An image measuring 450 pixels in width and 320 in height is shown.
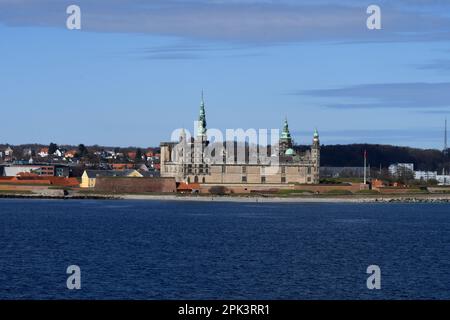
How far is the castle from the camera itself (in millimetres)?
109875

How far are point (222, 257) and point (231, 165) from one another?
72.3m

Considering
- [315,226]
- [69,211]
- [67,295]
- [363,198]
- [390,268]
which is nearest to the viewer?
[67,295]

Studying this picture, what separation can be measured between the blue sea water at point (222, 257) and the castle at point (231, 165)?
45812mm

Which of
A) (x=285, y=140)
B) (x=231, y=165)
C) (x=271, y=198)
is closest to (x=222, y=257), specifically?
(x=271, y=198)

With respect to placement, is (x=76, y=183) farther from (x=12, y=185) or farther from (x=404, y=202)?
(x=404, y=202)

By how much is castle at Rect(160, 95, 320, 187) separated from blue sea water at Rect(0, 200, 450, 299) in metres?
45.8

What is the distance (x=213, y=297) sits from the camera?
88.8 ft

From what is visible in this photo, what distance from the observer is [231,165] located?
109625mm

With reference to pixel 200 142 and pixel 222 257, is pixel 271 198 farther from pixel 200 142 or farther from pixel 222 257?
pixel 222 257

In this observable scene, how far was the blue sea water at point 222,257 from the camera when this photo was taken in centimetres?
2828

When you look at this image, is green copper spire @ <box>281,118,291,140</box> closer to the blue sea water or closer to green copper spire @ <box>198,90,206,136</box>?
green copper spire @ <box>198,90,206,136</box>

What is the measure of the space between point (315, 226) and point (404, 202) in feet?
163
